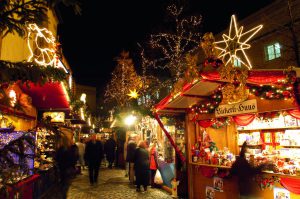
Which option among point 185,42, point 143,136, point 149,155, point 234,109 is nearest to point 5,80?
point 234,109

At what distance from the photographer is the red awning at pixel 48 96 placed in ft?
27.2

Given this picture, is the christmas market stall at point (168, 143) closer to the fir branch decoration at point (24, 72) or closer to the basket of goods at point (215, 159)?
the basket of goods at point (215, 159)

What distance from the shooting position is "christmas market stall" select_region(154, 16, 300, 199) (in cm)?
661

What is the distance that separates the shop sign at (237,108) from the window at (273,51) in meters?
12.4

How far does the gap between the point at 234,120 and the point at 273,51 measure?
41.9ft

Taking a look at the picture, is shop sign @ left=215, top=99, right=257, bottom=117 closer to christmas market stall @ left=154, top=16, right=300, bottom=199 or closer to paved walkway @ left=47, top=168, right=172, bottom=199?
christmas market stall @ left=154, top=16, right=300, bottom=199

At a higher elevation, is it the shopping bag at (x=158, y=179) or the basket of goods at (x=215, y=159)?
the basket of goods at (x=215, y=159)

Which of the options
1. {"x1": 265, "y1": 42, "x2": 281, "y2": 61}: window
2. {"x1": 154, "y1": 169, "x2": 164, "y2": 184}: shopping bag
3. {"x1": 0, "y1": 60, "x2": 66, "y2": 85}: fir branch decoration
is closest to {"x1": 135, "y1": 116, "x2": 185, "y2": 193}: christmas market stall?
{"x1": 154, "y1": 169, "x2": 164, "y2": 184}: shopping bag

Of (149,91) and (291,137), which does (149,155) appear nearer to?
(291,137)

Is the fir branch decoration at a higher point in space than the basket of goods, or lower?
higher

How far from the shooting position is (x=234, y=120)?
27.3 feet

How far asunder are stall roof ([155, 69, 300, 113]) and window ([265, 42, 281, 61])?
11.8 metres

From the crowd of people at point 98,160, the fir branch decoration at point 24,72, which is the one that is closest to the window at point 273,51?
the crowd of people at point 98,160

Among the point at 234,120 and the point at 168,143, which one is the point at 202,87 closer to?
the point at 234,120
